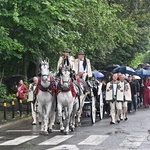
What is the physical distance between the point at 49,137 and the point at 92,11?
1317cm

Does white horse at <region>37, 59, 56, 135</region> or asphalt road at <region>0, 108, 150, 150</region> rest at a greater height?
white horse at <region>37, 59, 56, 135</region>

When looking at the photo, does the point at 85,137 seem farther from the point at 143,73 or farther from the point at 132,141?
the point at 143,73

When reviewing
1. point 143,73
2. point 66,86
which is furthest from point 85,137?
point 143,73

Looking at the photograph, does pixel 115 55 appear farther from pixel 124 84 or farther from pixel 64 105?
pixel 64 105

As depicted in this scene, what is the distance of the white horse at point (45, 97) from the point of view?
15.1m

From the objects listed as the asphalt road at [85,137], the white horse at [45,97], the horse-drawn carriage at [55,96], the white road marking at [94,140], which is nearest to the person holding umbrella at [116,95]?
the asphalt road at [85,137]

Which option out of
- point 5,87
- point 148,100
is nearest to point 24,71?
point 5,87

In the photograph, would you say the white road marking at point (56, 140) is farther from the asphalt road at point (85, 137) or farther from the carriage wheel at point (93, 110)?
the carriage wheel at point (93, 110)

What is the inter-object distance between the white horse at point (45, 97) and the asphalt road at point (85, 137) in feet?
1.85

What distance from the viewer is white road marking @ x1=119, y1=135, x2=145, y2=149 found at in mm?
13016

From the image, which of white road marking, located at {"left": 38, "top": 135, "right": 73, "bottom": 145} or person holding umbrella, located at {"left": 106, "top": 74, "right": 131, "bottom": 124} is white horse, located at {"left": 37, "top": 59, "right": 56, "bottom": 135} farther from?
person holding umbrella, located at {"left": 106, "top": 74, "right": 131, "bottom": 124}

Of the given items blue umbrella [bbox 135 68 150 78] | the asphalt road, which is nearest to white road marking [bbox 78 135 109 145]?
the asphalt road

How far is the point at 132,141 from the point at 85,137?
5.74 feet

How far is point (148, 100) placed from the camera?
28969 mm
